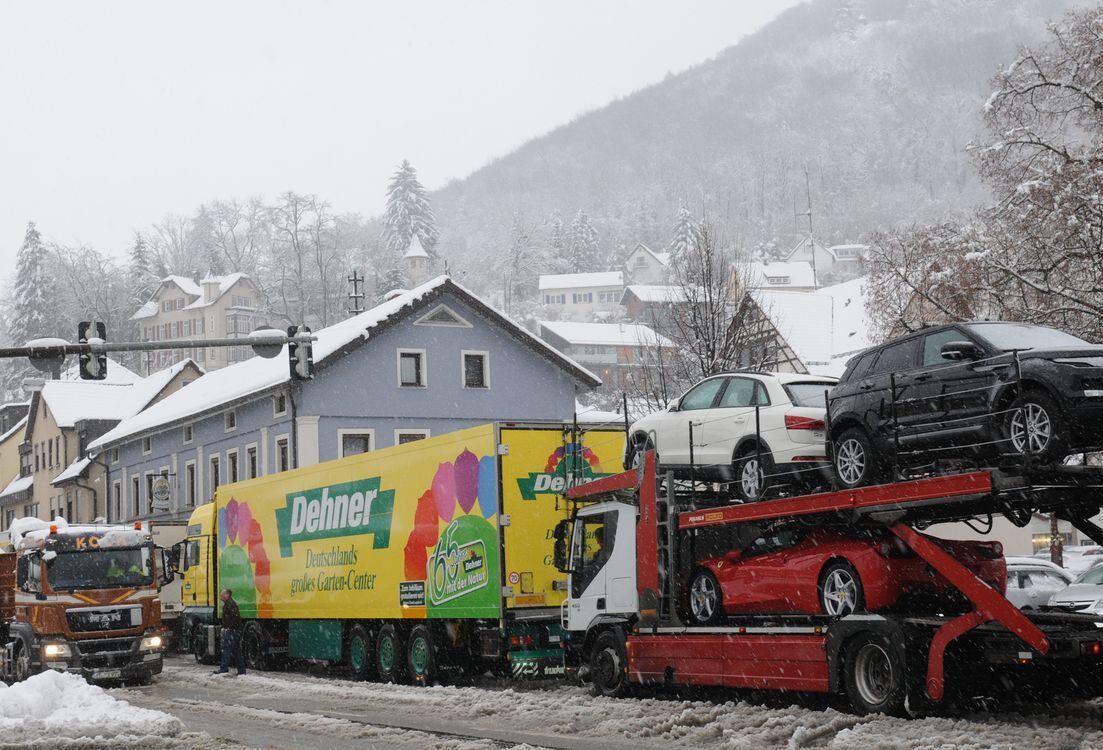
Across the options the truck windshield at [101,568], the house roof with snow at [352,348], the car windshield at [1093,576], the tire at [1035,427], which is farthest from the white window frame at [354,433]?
the tire at [1035,427]

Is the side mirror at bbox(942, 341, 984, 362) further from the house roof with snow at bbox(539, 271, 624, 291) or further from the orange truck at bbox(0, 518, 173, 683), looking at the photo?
the house roof with snow at bbox(539, 271, 624, 291)

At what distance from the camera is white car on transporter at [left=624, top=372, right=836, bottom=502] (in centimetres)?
1568

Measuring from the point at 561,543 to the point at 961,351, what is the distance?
735 centimetres

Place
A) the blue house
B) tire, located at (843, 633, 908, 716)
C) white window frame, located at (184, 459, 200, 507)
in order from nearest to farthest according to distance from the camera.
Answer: tire, located at (843, 633, 908, 716) < the blue house < white window frame, located at (184, 459, 200, 507)

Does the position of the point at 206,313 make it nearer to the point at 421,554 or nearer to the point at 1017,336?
the point at 421,554

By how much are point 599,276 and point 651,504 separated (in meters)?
158

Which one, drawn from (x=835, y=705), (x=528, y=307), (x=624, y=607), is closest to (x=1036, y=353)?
(x=835, y=705)

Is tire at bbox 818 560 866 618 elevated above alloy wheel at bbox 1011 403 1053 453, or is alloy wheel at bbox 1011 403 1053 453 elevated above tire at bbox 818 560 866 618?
alloy wheel at bbox 1011 403 1053 453

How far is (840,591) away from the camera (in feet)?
47.3

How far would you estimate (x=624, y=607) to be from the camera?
17.2 metres

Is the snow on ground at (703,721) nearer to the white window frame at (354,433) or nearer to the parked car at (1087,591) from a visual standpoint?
the parked car at (1087,591)

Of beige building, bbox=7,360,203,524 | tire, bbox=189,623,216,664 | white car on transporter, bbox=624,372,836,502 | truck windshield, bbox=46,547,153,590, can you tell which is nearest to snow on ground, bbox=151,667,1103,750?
white car on transporter, bbox=624,372,836,502

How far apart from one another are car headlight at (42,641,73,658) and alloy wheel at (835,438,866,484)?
14.5m

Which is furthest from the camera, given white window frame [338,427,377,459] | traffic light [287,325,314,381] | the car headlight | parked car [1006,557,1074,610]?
white window frame [338,427,377,459]
